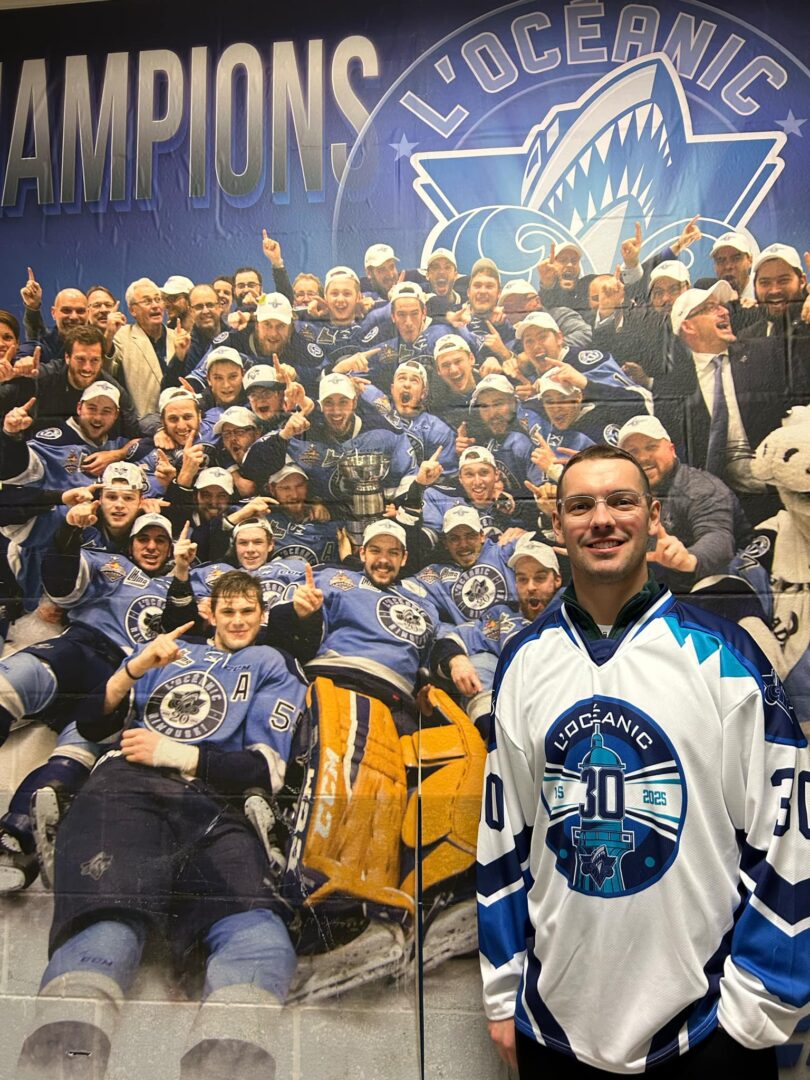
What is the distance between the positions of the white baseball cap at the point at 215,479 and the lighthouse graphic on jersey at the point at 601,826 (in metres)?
0.91

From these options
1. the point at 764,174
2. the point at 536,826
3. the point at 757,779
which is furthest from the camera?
the point at 764,174

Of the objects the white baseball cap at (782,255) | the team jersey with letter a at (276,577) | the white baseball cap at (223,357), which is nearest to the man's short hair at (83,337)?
the white baseball cap at (223,357)

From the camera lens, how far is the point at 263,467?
179 cm

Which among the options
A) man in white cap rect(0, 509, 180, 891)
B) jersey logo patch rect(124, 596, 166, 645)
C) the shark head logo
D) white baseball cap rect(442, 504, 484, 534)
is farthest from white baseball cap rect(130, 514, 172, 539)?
the shark head logo

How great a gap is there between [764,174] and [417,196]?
70 cm

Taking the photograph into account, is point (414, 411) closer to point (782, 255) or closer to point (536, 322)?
point (536, 322)

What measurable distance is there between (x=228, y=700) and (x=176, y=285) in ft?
2.93

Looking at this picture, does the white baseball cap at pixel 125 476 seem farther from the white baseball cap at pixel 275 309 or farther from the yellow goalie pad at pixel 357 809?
the yellow goalie pad at pixel 357 809

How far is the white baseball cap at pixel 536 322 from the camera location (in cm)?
174

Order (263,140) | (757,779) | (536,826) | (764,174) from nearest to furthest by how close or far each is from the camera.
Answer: (757,779)
(536,826)
(764,174)
(263,140)

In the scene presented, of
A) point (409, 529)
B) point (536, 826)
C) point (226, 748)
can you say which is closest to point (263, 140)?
point (409, 529)

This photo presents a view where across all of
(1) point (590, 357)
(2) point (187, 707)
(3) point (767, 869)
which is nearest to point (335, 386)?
(1) point (590, 357)

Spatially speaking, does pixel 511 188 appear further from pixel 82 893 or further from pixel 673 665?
pixel 82 893

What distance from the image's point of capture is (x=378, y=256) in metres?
1.79
